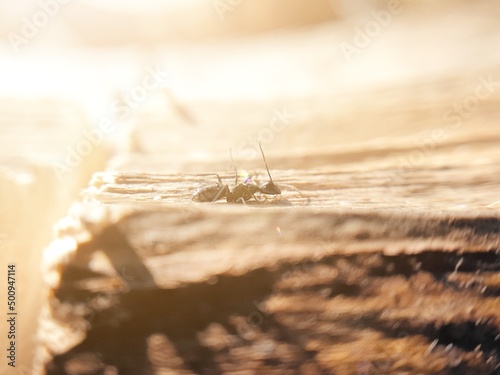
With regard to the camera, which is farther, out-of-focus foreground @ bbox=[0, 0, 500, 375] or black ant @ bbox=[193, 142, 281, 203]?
black ant @ bbox=[193, 142, 281, 203]

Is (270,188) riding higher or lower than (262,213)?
higher

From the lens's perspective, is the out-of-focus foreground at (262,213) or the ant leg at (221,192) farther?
the ant leg at (221,192)

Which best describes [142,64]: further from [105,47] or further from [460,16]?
[460,16]

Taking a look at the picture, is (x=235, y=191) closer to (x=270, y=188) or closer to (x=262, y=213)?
(x=270, y=188)

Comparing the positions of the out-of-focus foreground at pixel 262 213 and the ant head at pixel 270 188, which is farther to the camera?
the ant head at pixel 270 188

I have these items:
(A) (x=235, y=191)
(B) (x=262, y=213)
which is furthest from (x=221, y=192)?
(B) (x=262, y=213)
